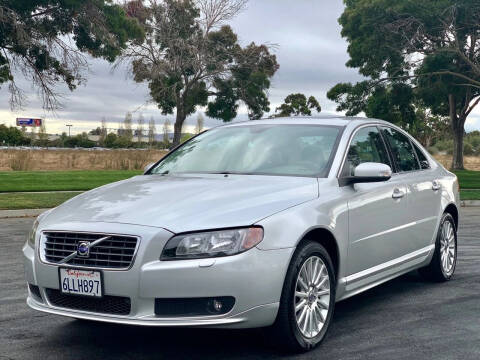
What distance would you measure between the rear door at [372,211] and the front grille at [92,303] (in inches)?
73.5

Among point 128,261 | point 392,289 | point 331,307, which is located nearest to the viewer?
point 128,261

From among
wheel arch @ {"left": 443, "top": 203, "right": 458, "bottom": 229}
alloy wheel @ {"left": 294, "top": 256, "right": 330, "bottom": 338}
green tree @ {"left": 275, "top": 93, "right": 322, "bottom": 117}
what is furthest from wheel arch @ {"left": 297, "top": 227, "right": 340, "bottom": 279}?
green tree @ {"left": 275, "top": 93, "right": 322, "bottom": 117}

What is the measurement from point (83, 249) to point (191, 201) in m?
0.77

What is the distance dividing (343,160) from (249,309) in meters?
1.79

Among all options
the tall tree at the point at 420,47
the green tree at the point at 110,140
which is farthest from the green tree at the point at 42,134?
the tall tree at the point at 420,47

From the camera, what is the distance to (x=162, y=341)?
5047mm

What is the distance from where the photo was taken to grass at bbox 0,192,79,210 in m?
15.4

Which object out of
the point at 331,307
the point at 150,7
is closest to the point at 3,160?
the point at 150,7

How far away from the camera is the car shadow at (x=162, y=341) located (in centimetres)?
472

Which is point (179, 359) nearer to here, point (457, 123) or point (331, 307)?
point (331, 307)

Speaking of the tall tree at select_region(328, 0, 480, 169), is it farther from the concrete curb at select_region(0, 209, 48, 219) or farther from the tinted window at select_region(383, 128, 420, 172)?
the tinted window at select_region(383, 128, 420, 172)

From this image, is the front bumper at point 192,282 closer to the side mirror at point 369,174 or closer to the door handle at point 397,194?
the side mirror at point 369,174

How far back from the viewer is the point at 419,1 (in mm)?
30812

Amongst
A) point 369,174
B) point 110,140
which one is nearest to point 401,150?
point 369,174
